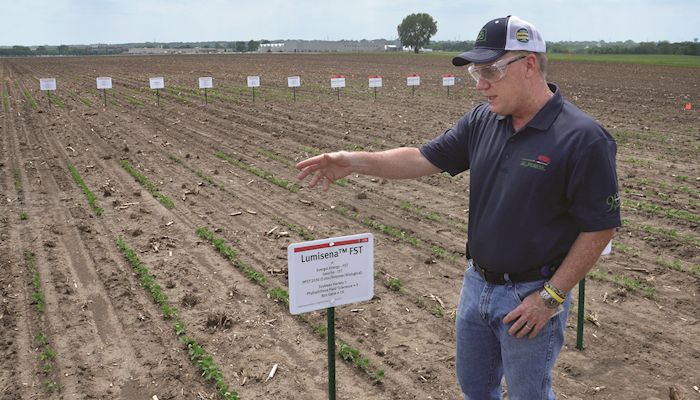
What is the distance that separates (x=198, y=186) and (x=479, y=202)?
8.64 m

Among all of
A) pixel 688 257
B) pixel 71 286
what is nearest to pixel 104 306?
pixel 71 286

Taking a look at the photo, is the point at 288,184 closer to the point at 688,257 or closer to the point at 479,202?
the point at 688,257

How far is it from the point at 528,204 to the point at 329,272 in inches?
52.9

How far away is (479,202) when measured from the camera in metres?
2.98

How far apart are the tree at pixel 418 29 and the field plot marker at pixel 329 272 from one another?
12175 cm

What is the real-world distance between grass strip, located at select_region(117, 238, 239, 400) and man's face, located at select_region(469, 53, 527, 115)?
3.06 metres

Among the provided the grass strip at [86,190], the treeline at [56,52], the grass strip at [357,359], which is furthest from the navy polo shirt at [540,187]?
the treeline at [56,52]

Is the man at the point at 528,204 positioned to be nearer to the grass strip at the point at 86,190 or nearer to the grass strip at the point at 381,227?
the grass strip at the point at 381,227

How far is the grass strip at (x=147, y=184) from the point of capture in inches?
392

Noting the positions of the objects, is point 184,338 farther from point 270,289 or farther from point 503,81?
point 503,81

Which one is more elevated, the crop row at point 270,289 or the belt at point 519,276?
the belt at point 519,276

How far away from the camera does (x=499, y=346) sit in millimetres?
3090

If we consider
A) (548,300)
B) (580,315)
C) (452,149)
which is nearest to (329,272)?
(452,149)

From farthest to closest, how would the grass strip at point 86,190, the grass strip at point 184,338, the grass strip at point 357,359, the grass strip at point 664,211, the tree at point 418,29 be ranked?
the tree at point 418,29 < the grass strip at point 86,190 < the grass strip at point 664,211 < the grass strip at point 357,359 < the grass strip at point 184,338
